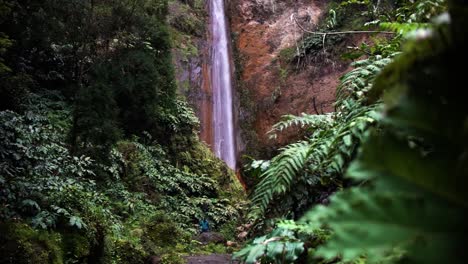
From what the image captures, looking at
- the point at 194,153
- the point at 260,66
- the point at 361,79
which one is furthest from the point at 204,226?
the point at 260,66

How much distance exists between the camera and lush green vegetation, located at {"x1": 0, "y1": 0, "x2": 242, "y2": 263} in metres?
4.19

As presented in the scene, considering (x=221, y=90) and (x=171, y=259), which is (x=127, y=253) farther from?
(x=221, y=90)

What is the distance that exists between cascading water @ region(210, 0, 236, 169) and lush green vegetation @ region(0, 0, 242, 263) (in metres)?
2.96

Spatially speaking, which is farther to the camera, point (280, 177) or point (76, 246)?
point (76, 246)

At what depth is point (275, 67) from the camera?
15.6 m

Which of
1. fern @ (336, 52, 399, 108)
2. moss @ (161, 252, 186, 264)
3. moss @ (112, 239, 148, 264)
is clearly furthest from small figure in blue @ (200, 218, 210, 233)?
Answer: fern @ (336, 52, 399, 108)

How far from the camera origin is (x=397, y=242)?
0.49 m

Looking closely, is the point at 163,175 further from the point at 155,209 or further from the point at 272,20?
the point at 272,20

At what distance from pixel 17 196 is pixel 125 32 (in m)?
4.85

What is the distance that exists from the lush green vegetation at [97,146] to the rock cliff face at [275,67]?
14.0ft

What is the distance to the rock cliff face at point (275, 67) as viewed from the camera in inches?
566

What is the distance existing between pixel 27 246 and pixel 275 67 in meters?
13.1

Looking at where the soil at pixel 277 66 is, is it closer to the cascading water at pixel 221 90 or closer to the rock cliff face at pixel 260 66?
the rock cliff face at pixel 260 66

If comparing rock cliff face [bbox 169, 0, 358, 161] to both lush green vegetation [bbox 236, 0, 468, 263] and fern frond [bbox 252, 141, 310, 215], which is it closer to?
fern frond [bbox 252, 141, 310, 215]
